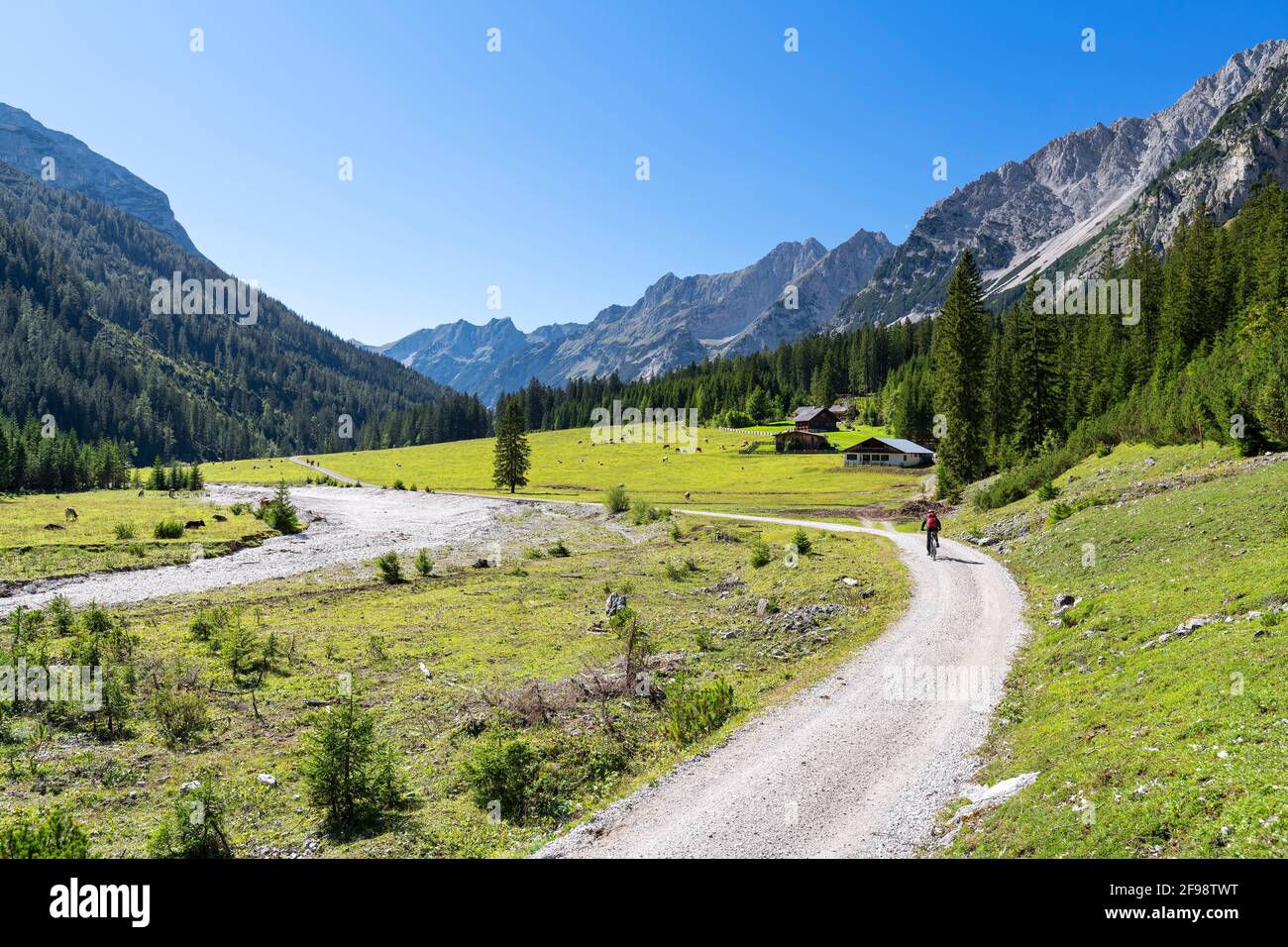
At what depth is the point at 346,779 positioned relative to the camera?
1290 centimetres

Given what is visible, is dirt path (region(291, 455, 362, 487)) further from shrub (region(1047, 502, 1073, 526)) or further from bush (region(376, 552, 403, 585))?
shrub (region(1047, 502, 1073, 526))

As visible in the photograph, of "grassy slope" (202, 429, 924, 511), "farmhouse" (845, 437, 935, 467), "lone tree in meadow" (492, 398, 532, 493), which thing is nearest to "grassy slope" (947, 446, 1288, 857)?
"grassy slope" (202, 429, 924, 511)

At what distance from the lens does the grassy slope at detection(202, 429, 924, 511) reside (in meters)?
84.6

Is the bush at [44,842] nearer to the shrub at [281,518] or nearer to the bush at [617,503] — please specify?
the shrub at [281,518]

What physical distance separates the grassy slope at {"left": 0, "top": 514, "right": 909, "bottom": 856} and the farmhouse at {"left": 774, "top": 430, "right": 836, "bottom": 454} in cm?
8993

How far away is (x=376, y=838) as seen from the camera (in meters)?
12.0

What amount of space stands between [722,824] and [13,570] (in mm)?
46611

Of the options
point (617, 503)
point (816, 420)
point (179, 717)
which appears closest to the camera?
point (179, 717)

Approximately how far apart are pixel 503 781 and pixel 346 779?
3.12 meters

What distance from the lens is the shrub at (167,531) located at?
5075 cm

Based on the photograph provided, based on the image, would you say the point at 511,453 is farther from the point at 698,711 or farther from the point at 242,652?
the point at 698,711

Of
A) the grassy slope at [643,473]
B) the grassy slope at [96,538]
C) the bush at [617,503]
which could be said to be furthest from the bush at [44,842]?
the bush at [617,503]

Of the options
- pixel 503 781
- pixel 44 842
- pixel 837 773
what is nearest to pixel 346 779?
pixel 503 781
